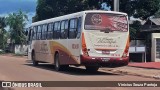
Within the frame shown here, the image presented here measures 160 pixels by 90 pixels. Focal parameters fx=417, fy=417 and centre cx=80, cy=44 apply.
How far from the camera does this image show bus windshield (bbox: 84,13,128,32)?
2202 centimetres

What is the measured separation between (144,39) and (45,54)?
18526mm

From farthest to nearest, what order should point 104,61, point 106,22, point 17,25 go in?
point 17,25 < point 106,22 < point 104,61

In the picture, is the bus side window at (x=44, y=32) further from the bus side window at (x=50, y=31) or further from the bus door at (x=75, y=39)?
the bus door at (x=75, y=39)

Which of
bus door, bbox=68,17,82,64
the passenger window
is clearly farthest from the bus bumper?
the passenger window

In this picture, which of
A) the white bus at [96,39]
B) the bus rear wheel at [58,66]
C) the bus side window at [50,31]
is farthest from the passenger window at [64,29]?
the bus side window at [50,31]

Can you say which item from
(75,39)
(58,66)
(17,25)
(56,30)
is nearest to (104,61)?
(75,39)

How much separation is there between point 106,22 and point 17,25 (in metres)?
68.4

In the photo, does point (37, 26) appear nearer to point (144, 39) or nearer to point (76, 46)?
point (76, 46)

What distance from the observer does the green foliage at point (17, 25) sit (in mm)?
89250

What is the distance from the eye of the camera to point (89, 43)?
2198 centimetres

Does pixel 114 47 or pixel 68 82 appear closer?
pixel 68 82

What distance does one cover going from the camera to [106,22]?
73.4ft

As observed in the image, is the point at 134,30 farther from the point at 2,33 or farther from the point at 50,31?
the point at 2,33

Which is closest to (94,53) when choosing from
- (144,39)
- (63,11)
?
(144,39)
